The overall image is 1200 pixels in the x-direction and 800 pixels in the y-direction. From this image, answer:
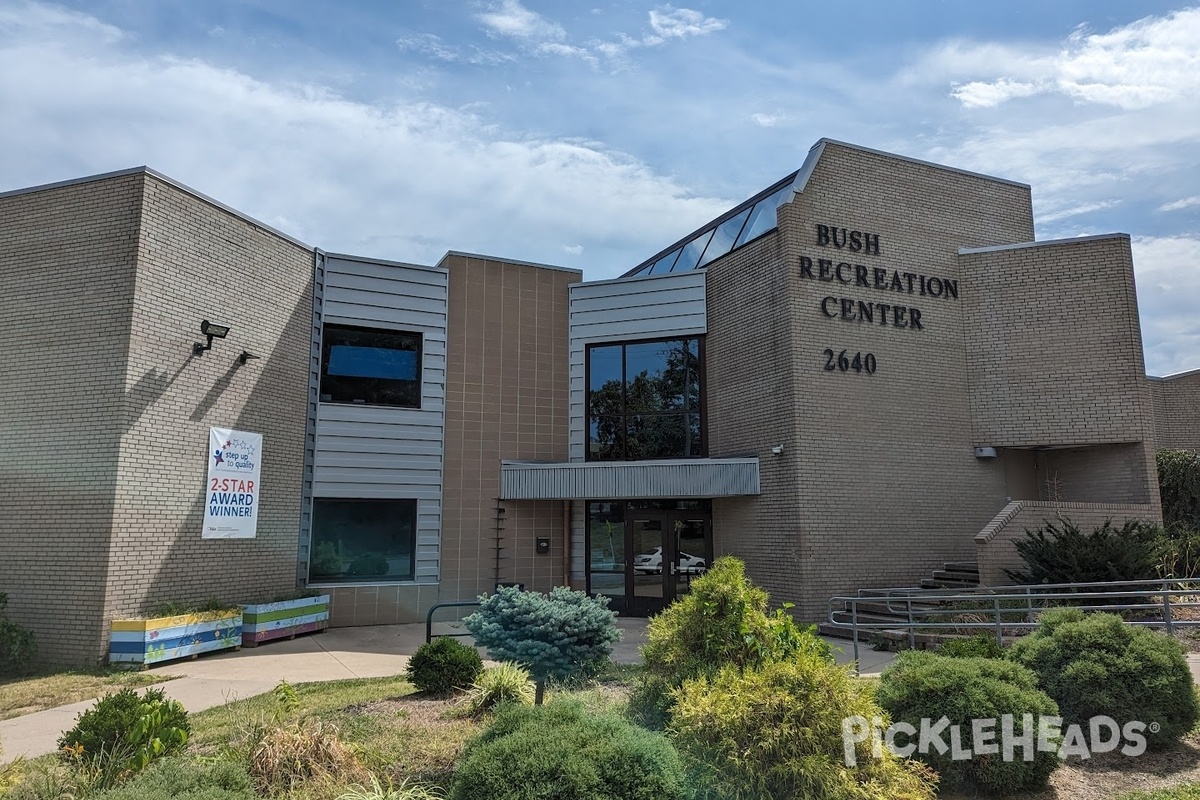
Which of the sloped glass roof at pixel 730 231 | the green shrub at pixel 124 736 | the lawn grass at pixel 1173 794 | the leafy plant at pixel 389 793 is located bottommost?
the lawn grass at pixel 1173 794

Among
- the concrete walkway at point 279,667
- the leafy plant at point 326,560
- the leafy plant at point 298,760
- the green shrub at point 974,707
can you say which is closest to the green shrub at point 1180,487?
the concrete walkway at point 279,667

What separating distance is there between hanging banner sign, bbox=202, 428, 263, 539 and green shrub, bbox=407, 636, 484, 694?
259 inches

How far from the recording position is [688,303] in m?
16.7

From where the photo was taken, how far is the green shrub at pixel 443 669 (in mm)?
8422

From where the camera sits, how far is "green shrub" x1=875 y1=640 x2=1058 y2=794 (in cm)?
551

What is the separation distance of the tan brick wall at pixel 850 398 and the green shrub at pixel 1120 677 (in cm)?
666

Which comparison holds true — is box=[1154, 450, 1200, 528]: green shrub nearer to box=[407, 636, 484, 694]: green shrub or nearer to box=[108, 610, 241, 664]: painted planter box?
box=[407, 636, 484, 694]: green shrub

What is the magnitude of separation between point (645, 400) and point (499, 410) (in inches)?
128

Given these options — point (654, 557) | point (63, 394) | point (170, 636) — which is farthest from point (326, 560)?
point (654, 557)

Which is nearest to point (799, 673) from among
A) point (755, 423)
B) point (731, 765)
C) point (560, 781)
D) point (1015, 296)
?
point (731, 765)

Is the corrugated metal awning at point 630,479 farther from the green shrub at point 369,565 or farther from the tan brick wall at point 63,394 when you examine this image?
the tan brick wall at point 63,394

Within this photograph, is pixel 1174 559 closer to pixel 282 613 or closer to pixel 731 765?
pixel 731 765

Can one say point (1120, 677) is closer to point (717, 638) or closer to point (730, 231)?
point (717, 638)

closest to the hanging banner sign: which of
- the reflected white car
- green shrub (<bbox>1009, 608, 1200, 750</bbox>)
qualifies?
the reflected white car
